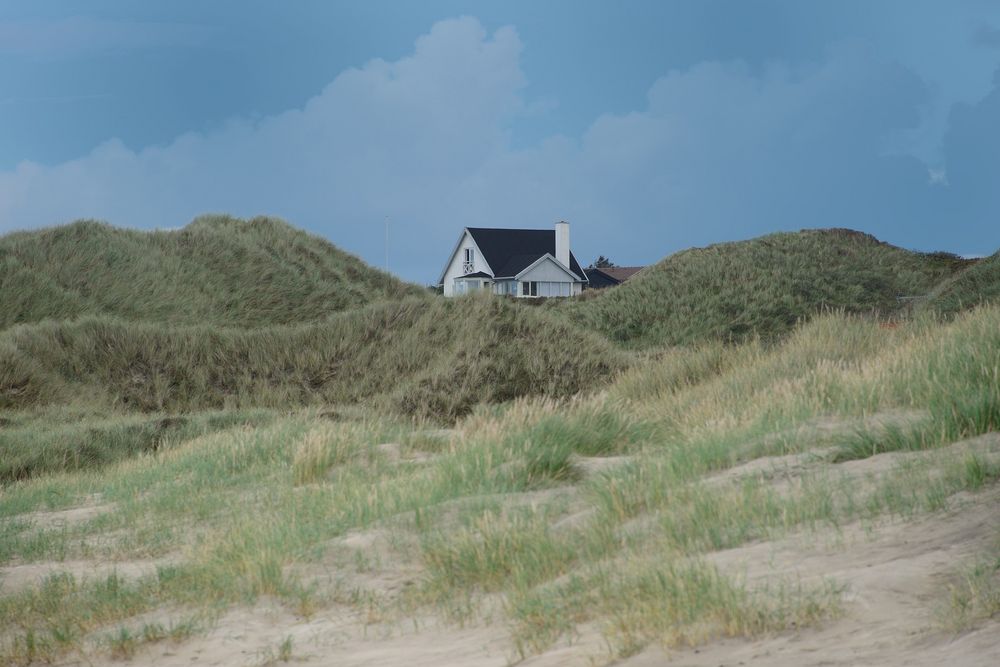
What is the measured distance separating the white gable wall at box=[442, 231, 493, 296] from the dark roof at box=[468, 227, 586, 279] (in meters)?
0.42

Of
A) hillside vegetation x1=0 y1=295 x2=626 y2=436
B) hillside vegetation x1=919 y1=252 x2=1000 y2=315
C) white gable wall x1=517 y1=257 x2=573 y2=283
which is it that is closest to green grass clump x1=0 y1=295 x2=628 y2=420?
hillside vegetation x1=0 y1=295 x2=626 y2=436

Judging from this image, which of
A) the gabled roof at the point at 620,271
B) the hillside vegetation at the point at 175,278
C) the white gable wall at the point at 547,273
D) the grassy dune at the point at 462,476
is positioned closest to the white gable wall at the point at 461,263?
the white gable wall at the point at 547,273

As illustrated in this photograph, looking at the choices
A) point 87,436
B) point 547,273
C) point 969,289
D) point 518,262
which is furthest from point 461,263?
point 87,436

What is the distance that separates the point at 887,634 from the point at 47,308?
19284 millimetres

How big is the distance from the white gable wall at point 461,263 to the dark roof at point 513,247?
0.42 m

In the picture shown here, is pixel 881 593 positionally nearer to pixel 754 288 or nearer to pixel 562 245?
pixel 754 288

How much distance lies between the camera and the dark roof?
49.2 m

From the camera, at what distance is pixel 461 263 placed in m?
52.7

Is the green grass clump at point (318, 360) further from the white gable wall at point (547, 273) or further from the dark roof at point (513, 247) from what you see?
the dark roof at point (513, 247)

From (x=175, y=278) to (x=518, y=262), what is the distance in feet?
94.2

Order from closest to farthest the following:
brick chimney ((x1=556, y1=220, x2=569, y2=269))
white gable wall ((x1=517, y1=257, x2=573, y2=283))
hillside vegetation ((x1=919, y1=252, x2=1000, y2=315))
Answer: hillside vegetation ((x1=919, y1=252, x2=1000, y2=315)), white gable wall ((x1=517, y1=257, x2=573, y2=283)), brick chimney ((x1=556, y1=220, x2=569, y2=269))

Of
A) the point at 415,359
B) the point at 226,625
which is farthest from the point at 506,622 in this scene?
the point at 415,359

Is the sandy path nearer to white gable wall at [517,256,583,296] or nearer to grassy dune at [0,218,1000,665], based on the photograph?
grassy dune at [0,218,1000,665]

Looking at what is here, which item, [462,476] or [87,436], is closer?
[462,476]
